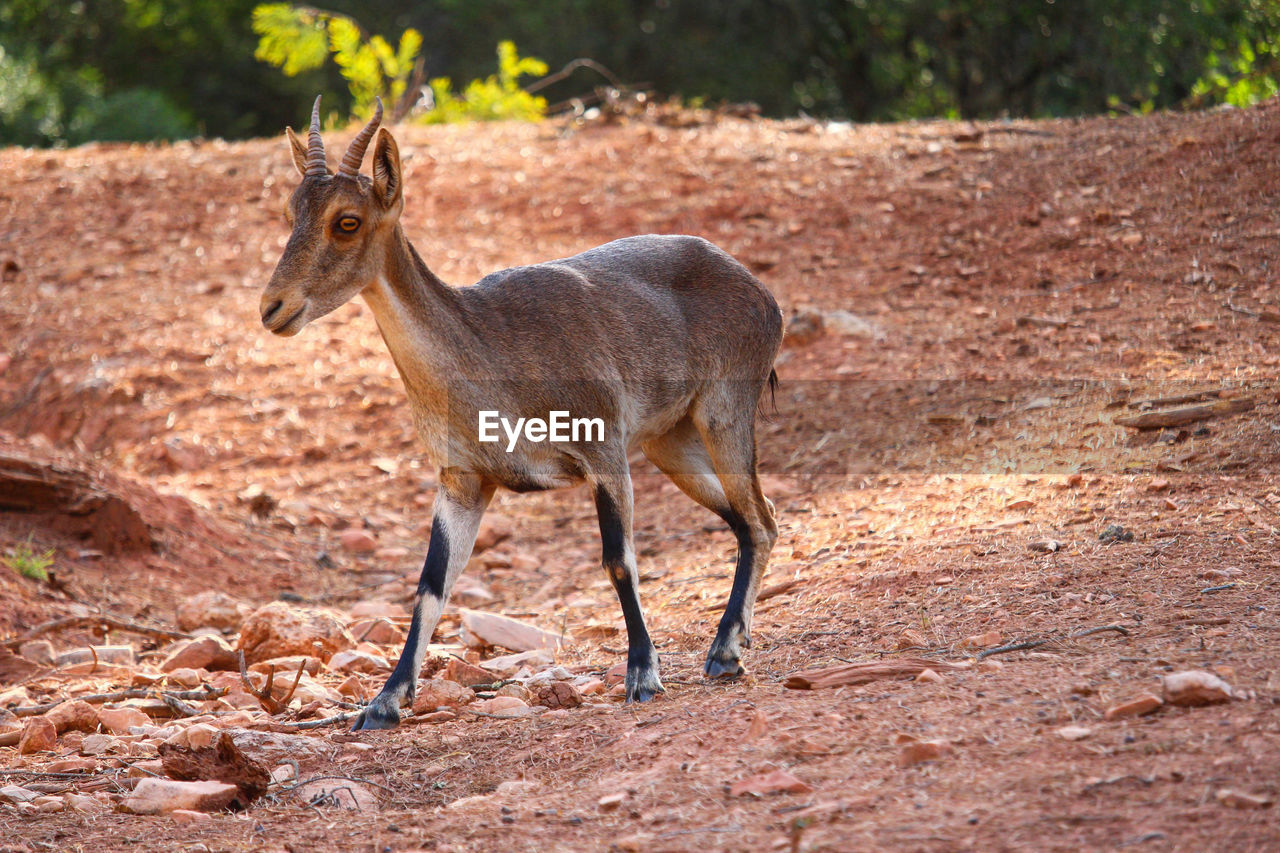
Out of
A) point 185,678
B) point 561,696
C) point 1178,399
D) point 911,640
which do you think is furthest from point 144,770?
point 1178,399

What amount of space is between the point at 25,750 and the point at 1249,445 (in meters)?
6.14

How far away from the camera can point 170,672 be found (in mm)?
6520

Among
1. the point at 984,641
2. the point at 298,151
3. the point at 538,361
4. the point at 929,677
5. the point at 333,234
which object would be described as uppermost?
the point at 298,151

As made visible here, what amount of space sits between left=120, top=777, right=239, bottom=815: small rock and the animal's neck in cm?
180

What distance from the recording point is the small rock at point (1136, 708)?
13.0 ft

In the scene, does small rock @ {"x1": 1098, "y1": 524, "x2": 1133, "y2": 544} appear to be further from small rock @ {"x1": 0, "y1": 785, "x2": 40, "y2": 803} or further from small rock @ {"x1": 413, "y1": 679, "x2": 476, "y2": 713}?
small rock @ {"x1": 0, "y1": 785, "x2": 40, "y2": 803}

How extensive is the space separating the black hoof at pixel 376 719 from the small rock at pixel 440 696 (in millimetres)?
179

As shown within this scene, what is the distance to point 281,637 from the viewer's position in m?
6.63

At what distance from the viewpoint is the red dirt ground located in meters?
3.98

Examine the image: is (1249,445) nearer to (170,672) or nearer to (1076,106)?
(170,672)

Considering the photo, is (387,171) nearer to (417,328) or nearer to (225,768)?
(417,328)

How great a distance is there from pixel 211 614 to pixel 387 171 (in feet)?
10.9

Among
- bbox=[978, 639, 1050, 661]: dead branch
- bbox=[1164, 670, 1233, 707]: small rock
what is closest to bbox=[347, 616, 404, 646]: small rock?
bbox=[978, 639, 1050, 661]: dead branch

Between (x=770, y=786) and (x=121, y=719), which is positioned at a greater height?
(x=770, y=786)
